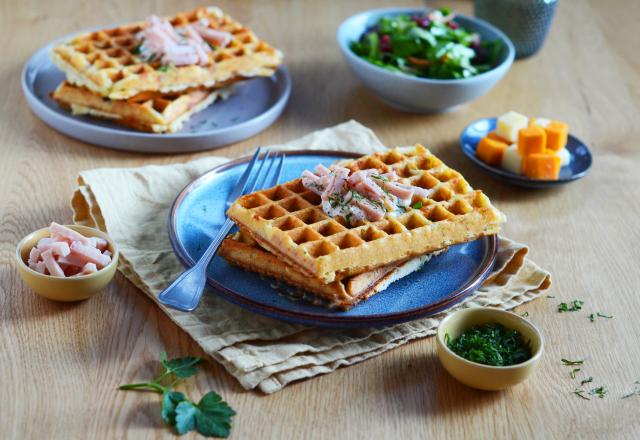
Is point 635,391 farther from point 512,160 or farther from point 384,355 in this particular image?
point 512,160

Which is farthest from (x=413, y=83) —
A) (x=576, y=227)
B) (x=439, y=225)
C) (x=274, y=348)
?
(x=274, y=348)

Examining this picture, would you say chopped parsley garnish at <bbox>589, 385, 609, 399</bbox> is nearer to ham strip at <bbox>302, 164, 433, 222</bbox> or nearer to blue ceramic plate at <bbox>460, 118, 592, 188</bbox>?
ham strip at <bbox>302, 164, 433, 222</bbox>

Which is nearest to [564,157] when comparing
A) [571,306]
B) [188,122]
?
[571,306]

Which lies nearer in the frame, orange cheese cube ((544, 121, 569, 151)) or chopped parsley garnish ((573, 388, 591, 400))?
chopped parsley garnish ((573, 388, 591, 400))

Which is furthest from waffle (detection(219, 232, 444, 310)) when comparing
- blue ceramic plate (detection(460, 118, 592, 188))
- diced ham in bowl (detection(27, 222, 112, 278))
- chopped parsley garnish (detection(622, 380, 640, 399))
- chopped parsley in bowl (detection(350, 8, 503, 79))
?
chopped parsley in bowl (detection(350, 8, 503, 79))

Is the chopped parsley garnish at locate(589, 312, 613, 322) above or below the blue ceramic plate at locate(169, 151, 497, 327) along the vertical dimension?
below

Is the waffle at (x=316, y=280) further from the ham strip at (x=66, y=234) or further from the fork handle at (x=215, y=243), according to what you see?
the ham strip at (x=66, y=234)

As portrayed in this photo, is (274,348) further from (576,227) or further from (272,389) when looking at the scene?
(576,227)
